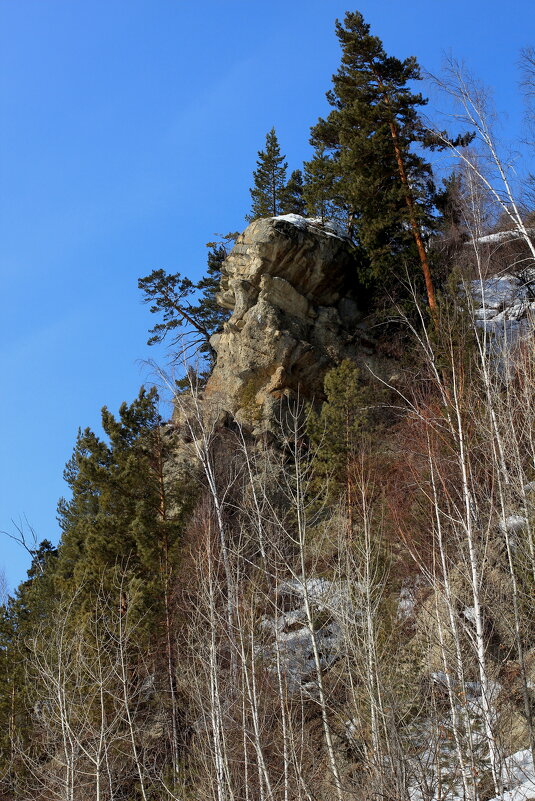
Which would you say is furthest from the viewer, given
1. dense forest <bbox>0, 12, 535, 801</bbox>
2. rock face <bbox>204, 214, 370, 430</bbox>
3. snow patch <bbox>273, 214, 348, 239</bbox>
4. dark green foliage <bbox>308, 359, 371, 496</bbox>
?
snow patch <bbox>273, 214, 348, 239</bbox>

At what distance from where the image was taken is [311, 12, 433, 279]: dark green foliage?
86.7 feet

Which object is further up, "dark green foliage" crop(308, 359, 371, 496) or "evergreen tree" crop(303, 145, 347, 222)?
"evergreen tree" crop(303, 145, 347, 222)

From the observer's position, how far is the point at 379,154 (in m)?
26.7

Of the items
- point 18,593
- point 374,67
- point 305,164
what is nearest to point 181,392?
point 18,593

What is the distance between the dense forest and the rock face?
1.19 feet

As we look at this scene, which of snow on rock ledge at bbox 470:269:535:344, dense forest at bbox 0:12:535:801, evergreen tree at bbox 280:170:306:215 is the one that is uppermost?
evergreen tree at bbox 280:170:306:215

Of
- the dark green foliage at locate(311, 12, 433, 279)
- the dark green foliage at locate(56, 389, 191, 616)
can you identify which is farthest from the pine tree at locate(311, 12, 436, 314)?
the dark green foliage at locate(56, 389, 191, 616)

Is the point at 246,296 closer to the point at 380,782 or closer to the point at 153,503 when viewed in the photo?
the point at 153,503

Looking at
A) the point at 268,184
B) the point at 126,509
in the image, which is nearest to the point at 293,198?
the point at 268,184

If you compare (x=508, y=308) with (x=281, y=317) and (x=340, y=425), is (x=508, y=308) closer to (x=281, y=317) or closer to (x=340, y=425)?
(x=340, y=425)

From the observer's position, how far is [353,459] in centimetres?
1989

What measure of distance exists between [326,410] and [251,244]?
30.1 feet

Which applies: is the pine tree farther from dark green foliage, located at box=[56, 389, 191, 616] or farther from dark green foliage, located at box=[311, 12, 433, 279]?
dark green foliage, located at box=[56, 389, 191, 616]

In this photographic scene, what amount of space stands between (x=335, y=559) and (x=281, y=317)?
10.9m
